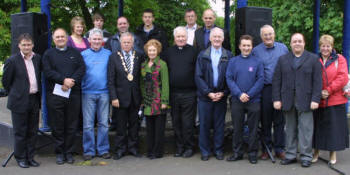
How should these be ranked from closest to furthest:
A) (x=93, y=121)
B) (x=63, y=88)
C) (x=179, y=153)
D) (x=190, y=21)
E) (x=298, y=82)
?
1. (x=298, y=82)
2. (x=63, y=88)
3. (x=93, y=121)
4. (x=179, y=153)
5. (x=190, y=21)

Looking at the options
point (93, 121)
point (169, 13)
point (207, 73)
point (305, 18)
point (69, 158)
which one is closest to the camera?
point (207, 73)

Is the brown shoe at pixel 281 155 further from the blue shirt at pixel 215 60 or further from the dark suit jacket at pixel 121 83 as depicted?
the dark suit jacket at pixel 121 83

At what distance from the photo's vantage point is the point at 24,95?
185 inches

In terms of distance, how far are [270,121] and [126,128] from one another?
200 centimetres

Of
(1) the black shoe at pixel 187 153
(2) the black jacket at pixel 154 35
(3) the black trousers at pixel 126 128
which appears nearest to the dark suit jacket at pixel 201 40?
(2) the black jacket at pixel 154 35

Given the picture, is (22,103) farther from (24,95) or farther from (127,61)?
(127,61)

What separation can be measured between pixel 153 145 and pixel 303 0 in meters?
14.5

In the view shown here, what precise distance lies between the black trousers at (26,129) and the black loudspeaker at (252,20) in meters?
3.02

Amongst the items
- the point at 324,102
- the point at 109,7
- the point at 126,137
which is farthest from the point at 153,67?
the point at 109,7

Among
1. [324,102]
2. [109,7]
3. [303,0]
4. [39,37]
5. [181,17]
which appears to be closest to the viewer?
[324,102]

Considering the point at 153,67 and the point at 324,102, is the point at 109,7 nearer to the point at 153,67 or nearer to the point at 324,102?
the point at 153,67

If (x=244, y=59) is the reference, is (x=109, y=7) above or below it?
above

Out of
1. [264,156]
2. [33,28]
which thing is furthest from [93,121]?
[264,156]

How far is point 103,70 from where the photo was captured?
5.02 meters
